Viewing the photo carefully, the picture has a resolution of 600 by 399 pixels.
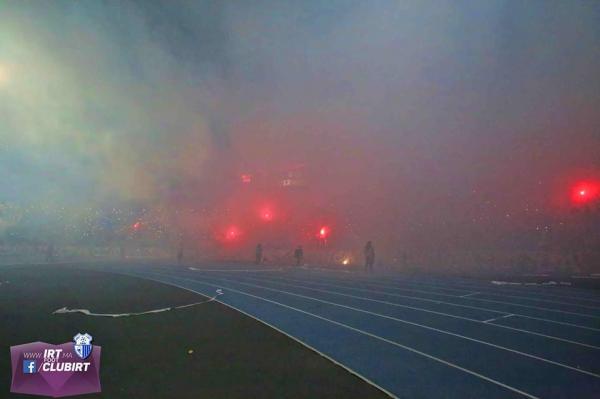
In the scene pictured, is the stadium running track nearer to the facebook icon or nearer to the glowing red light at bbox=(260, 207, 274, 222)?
the facebook icon

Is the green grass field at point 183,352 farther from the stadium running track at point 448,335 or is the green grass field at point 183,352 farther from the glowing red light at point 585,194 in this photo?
the glowing red light at point 585,194

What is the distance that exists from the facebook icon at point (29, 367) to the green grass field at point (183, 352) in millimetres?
358

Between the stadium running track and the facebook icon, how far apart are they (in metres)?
4.90

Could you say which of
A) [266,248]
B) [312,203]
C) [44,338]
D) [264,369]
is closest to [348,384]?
[264,369]

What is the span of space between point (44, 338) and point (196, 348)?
11.0 ft

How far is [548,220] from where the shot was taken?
4841 centimetres

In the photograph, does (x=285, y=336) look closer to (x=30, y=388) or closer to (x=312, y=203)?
(x=30, y=388)

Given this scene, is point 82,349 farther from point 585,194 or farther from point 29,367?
point 585,194

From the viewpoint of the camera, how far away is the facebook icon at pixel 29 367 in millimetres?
5488

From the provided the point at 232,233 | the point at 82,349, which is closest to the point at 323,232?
the point at 232,233

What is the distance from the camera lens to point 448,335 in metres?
10.1

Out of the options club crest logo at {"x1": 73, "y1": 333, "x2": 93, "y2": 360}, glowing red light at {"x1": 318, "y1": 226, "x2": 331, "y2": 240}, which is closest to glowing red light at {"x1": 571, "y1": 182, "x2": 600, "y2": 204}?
glowing red light at {"x1": 318, "y1": 226, "x2": 331, "y2": 240}

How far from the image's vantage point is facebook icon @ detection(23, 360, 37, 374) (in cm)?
549

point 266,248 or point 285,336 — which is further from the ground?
point 266,248
